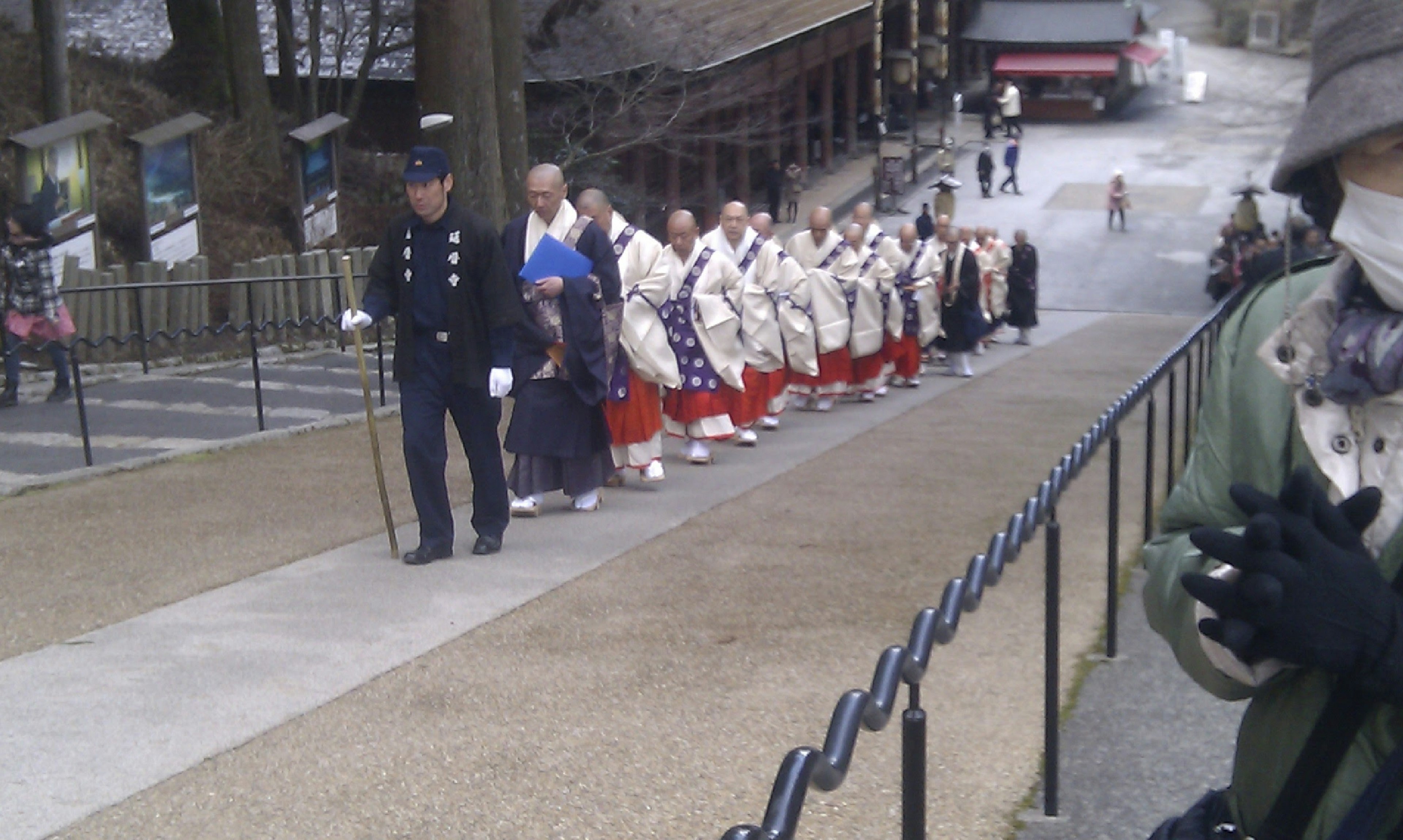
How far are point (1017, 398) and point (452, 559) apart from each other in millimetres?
8996

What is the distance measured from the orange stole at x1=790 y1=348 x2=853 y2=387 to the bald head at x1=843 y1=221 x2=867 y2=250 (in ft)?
3.24

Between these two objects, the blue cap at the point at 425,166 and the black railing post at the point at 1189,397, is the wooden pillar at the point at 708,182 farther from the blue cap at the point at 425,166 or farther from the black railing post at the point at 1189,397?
the blue cap at the point at 425,166

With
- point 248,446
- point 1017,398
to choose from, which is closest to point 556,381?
→ point 248,446

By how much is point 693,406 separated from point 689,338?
1.58 feet

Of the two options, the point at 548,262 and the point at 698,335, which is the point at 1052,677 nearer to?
the point at 548,262

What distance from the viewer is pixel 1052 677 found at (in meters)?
4.34

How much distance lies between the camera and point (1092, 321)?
89.7 feet

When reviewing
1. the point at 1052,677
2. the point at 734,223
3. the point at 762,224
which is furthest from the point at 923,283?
the point at 1052,677

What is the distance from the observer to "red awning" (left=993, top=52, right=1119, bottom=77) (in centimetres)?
4838

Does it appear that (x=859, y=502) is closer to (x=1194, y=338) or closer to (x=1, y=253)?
(x=1194, y=338)

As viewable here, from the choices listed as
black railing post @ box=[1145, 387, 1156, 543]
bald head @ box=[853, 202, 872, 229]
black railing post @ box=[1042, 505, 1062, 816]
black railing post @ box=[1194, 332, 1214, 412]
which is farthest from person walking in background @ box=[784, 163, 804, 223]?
black railing post @ box=[1042, 505, 1062, 816]

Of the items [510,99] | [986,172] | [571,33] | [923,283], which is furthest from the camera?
[986,172]

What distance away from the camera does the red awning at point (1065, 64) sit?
159ft

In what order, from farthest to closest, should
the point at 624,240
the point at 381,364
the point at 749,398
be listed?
the point at 749,398
the point at 381,364
the point at 624,240
